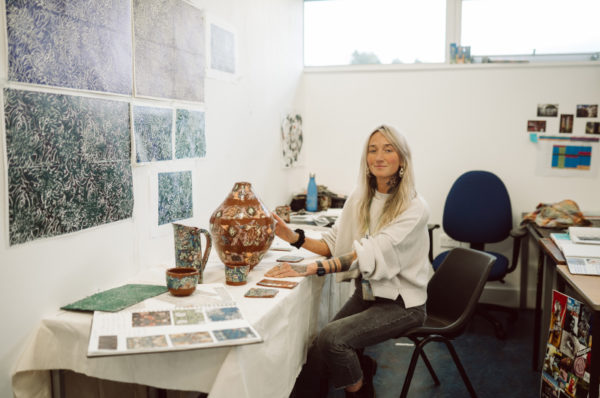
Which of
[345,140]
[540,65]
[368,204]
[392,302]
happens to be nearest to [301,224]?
[368,204]

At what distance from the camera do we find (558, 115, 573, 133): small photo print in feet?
12.1

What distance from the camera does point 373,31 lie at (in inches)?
160

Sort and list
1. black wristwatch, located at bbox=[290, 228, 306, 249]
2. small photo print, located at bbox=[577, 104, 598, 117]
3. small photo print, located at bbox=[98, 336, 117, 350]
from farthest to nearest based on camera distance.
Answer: small photo print, located at bbox=[577, 104, 598, 117]
black wristwatch, located at bbox=[290, 228, 306, 249]
small photo print, located at bbox=[98, 336, 117, 350]

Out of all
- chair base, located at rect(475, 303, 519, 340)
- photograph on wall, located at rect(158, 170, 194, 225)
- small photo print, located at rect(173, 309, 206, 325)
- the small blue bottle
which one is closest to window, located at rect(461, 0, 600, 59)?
the small blue bottle

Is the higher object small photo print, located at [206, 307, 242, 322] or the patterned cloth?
the patterned cloth

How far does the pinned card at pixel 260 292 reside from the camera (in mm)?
1616

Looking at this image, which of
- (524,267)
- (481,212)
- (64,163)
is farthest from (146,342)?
(524,267)

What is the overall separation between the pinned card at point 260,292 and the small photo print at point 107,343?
0.49 m

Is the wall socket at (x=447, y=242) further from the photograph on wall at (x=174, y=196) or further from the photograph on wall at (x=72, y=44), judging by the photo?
the photograph on wall at (x=72, y=44)

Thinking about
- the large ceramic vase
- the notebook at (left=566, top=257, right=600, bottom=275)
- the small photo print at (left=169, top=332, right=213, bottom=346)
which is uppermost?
the large ceramic vase

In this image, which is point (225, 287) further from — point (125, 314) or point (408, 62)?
point (408, 62)

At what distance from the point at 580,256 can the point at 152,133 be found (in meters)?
1.91

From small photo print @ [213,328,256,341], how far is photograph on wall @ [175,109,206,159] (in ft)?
3.28

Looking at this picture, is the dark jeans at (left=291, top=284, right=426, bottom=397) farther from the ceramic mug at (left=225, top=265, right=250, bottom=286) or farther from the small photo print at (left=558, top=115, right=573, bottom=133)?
the small photo print at (left=558, top=115, right=573, bottom=133)
